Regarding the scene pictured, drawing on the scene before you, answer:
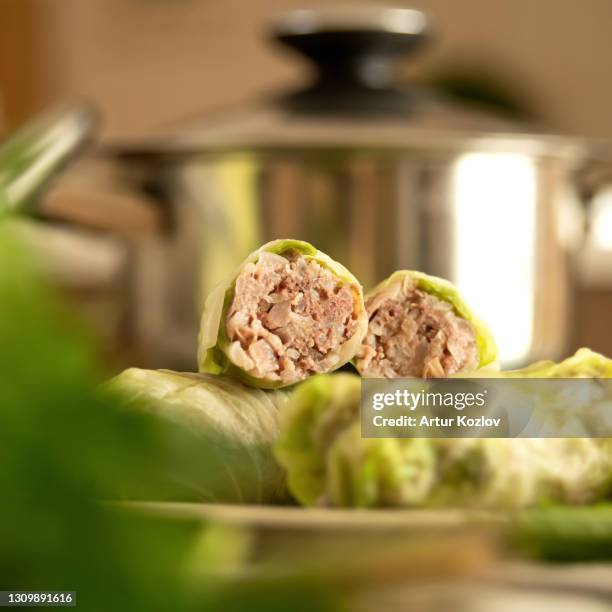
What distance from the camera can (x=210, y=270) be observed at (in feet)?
1.49

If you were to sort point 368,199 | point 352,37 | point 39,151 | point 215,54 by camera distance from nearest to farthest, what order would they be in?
point 39,151
point 368,199
point 352,37
point 215,54

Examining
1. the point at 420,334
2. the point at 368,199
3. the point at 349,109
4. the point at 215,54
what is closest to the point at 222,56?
the point at 215,54

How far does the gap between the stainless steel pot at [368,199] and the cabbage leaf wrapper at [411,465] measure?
0.51 ft

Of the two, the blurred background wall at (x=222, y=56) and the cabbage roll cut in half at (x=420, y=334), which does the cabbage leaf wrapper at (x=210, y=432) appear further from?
the blurred background wall at (x=222, y=56)

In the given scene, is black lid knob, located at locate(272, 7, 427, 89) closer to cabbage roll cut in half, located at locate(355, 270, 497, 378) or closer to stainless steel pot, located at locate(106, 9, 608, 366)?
stainless steel pot, located at locate(106, 9, 608, 366)

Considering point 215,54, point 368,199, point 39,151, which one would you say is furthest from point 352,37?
point 215,54

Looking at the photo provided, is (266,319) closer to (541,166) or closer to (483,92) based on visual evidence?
(541,166)

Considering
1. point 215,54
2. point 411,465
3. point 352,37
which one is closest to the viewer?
point 411,465

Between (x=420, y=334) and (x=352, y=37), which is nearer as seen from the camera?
(x=420, y=334)

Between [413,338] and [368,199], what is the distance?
325mm

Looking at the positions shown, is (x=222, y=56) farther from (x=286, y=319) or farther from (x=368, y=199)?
(x=286, y=319)

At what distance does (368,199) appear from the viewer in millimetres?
530

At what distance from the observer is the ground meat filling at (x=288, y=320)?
20 cm

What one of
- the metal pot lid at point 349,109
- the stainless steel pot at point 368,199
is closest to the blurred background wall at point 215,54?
the metal pot lid at point 349,109
